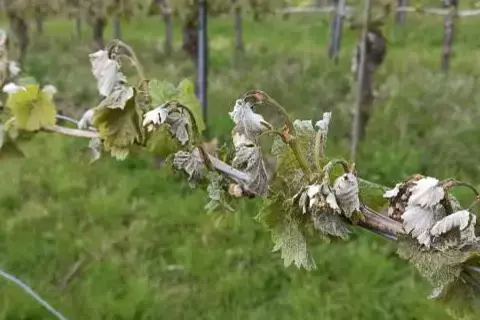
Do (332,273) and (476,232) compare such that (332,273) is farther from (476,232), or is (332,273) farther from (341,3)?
(341,3)

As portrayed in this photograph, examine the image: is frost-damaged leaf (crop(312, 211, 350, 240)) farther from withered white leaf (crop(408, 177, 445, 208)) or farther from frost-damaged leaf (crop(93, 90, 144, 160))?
frost-damaged leaf (crop(93, 90, 144, 160))

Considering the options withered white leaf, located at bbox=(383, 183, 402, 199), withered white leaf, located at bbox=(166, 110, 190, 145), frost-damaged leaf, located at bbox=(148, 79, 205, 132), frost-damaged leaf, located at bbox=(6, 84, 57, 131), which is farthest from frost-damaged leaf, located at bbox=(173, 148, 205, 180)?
frost-damaged leaf, located at bbox=(6, 84, 57, 131)

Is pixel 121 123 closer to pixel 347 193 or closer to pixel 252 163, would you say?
pixel 252 163

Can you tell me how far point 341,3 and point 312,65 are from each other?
0.96 metres


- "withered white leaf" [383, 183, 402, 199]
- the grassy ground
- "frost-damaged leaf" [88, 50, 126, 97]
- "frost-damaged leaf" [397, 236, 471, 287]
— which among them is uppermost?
"frost-damaged leaf" [88, 50, 126, 97]

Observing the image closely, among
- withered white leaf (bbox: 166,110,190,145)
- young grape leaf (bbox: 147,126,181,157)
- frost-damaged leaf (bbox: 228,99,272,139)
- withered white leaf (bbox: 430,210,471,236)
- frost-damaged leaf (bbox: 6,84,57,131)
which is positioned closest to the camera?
withered white leaf (bbox: 430,210,471,236)

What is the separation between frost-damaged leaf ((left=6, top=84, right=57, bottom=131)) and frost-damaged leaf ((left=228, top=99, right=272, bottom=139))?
597mm

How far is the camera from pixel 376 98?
16.1 ft

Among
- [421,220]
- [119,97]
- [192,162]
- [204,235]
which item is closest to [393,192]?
[421,220]

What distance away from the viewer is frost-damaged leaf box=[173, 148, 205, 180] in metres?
0.89

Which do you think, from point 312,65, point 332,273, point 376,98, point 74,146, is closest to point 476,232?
point 332,273

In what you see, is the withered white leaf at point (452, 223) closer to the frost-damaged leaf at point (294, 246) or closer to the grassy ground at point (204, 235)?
the frost-damaged leaf at point (294, 246)

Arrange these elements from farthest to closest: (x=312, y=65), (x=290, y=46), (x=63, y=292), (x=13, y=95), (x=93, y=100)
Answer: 1. (x=290, y=46)
2. (x=312, y=65)
3. (x=93, y=100)
4. (x=63, y=292)
5. (x=13, y=95)

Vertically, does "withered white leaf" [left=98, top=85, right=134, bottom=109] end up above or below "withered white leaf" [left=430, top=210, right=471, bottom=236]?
above
